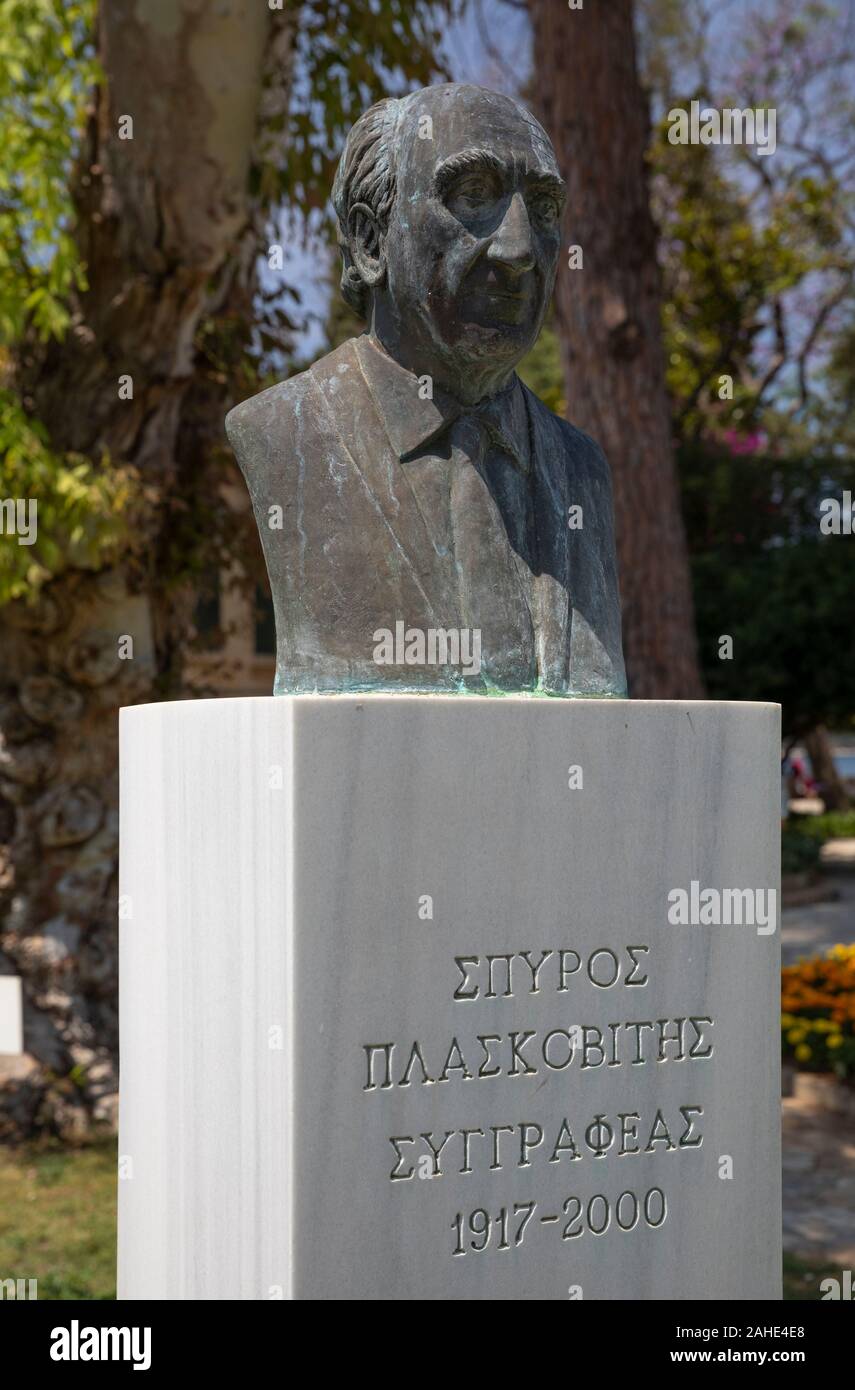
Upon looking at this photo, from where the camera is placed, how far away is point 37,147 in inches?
254

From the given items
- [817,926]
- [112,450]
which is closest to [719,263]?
[817,926]

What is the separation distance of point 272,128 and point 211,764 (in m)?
5.05

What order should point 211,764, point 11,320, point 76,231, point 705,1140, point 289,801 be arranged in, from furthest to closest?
point 76,231, point 11,320, point 705,1140, point 211,764, point 289,801

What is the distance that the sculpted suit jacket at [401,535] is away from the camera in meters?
3.49

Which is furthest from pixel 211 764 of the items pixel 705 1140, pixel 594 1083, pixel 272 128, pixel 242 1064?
pixel 272 128

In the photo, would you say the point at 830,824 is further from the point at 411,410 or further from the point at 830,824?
the point at 411,410

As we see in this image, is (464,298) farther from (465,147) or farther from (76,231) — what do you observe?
(76,231)

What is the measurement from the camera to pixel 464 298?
11.3 ft

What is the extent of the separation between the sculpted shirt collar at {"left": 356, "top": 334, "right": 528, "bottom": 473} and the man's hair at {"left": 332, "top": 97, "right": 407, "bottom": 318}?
0.79 feet

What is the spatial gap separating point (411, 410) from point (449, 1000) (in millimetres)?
1376

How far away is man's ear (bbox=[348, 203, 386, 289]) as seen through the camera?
3564 mm

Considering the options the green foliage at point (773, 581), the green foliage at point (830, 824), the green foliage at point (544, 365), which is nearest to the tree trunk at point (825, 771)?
the green foliage at point (830, 824)

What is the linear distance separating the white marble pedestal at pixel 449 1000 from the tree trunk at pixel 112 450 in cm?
378

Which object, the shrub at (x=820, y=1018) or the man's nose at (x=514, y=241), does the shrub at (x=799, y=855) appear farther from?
the man's nose at (x=514, y=241)
